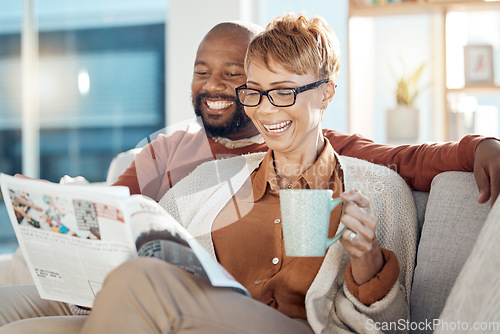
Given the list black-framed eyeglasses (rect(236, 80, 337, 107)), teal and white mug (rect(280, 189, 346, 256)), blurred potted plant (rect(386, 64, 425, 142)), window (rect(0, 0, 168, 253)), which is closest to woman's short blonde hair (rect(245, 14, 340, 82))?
black-framed eyeglasses (rect(236, 80, 337, 107))

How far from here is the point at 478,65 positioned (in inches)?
147

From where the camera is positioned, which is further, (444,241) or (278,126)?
(278,126)

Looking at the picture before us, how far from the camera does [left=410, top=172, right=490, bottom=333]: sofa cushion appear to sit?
1.33 m

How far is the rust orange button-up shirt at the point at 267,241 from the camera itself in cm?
138

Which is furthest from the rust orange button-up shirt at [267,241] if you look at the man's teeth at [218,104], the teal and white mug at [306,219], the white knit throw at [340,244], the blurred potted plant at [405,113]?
the blurred potted plant at [405,113]

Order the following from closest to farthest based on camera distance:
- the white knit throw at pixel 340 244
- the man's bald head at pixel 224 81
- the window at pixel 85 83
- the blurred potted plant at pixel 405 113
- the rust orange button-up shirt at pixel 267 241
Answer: the white knit throw at pixel 340 244 → the rust orange button-up shirt at pixel 267 241 → the man's bald head at pixel 224 81 → the blurred potted plant at pixel 405 113 → the window at pixel 85 83

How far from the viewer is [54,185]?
1085mm

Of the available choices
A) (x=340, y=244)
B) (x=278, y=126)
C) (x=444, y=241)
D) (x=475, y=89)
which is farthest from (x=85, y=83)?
(x=444, y=241)

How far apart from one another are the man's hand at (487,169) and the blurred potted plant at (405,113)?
2.31 m

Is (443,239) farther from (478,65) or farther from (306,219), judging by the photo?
(478,65)

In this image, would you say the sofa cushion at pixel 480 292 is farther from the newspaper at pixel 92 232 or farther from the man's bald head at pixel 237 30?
the man's bald head at pixel 237 30

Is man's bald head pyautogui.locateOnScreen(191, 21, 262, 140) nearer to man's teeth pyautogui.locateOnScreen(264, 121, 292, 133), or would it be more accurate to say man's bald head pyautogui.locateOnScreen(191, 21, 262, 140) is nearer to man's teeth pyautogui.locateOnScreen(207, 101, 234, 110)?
man's teeth pyautogui.locateOnScreen(207, 101, 234, 110)

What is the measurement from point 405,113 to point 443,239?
2377 mm

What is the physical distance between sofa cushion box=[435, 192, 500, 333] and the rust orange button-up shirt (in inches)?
8.4
